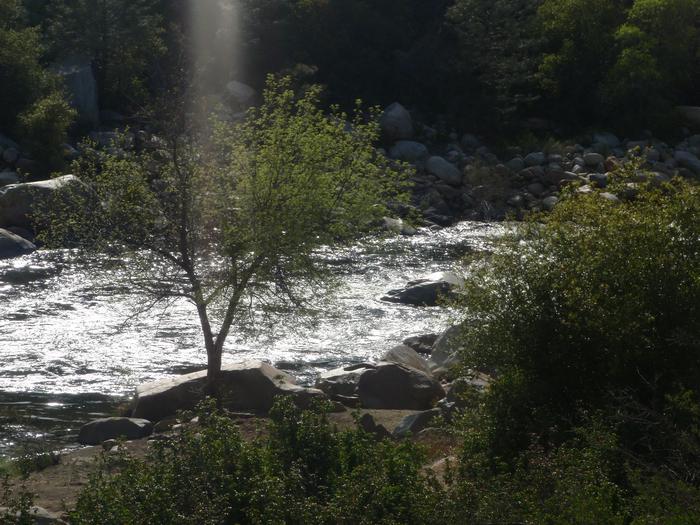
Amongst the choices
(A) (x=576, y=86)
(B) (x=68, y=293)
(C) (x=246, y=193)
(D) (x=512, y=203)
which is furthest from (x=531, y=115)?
(C) (x=246, y=193)

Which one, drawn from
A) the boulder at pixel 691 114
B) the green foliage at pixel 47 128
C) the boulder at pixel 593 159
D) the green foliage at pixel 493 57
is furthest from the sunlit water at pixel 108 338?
the boulder at pixel 691 114

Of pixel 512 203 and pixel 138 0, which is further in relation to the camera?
pixel 138 0

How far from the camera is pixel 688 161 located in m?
38.1

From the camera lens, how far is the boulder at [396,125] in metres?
38.3

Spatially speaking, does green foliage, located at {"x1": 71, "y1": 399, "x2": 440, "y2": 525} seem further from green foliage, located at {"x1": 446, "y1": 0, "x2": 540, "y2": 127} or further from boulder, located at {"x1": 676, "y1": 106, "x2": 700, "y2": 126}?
boulder, located at {"x1": 676, "y1": 106, "x2": 700, "y2": 126}

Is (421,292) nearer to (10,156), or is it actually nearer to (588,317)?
(588,317)

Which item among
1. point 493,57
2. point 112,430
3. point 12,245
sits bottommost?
point 12,245

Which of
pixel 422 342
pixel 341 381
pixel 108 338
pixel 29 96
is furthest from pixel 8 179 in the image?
pixel 341 381

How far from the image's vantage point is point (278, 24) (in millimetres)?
42375

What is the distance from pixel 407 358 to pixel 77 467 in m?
6.09

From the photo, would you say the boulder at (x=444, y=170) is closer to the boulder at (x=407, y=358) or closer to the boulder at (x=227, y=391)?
the boulder at (x=407, y=358)

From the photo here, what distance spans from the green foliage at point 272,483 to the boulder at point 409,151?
90.1ft

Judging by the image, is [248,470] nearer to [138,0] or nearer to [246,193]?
[246,193]

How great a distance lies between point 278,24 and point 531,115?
1051cm
